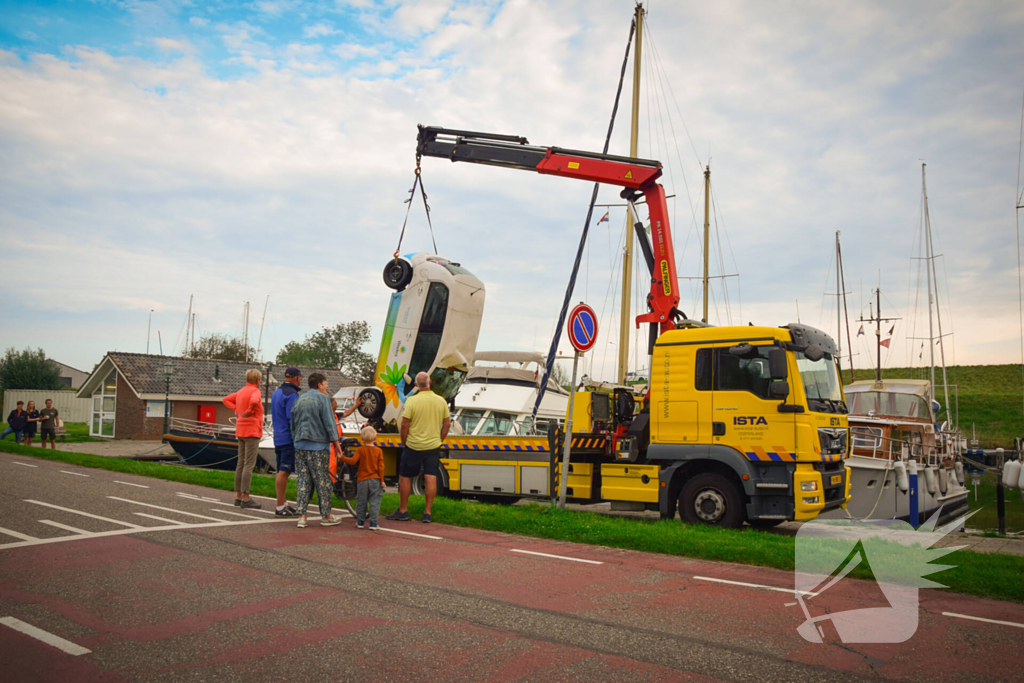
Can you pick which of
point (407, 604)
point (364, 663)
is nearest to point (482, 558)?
point (407, 604)

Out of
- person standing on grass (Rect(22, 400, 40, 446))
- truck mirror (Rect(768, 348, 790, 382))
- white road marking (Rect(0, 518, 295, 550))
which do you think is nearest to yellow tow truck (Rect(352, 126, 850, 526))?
truck mirror (Rect(768, 348, 790, 382))

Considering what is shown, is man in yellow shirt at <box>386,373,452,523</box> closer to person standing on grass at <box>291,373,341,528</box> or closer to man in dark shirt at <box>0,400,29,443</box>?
person standing on grass at <box>291,373,341,528</box>

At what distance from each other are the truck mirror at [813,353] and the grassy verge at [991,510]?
4.74 metres

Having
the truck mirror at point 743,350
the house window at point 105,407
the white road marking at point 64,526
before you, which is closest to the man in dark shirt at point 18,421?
the house window at point 105,407

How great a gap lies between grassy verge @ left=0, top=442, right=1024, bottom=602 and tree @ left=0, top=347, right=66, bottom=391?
66.4 m

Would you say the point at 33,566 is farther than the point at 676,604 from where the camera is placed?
→ Yes

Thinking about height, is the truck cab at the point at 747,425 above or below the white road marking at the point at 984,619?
above

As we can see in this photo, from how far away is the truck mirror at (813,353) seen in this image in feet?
31.8

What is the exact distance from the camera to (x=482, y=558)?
7363mm

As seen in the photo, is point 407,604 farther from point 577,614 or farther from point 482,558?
point 482,558

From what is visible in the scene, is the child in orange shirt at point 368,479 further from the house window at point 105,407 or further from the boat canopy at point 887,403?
the house window at point 105,407

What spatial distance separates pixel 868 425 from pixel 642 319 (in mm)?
8443

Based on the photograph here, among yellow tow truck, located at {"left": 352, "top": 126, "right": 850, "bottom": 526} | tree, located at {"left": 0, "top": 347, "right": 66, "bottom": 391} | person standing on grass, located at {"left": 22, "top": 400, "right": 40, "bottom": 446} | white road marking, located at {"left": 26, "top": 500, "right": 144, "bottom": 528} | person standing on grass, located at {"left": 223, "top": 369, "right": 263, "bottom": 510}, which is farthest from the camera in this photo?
tree, located at {"left": 0, "top": 347, "right": 66, "bottom": 391}

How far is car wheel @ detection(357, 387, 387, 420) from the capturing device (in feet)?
44.1
